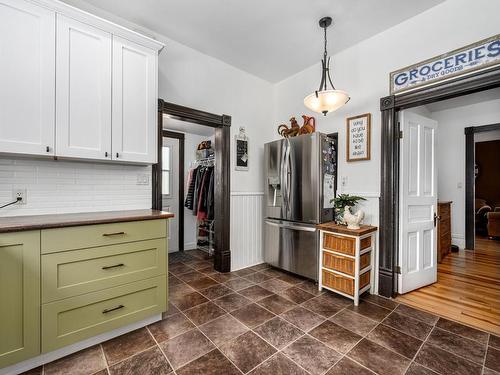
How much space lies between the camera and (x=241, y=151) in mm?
3301

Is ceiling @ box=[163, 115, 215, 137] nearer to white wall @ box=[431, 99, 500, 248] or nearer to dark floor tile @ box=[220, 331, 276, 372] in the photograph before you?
dark floor tile @ box=[220, 331, 276, 372]

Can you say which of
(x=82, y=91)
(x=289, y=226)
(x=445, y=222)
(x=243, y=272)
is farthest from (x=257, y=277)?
(x=445, y=222)

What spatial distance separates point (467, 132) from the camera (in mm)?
4359

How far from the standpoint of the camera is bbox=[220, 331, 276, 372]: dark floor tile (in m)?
1.51

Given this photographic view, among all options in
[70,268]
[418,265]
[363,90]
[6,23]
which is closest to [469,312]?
[418,265]

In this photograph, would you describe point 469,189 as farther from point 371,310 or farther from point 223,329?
point 223,329

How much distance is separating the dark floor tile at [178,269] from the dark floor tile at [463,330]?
108 inches

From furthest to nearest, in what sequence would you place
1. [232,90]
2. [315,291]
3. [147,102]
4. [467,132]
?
[467,132]
[232,90]
[315,291]
[147,102]

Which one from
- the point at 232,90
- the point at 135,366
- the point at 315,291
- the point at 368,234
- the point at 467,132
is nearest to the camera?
the point at 135,366

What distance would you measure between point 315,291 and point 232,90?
9.06 feet

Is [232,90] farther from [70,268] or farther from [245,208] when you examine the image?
[70,268]

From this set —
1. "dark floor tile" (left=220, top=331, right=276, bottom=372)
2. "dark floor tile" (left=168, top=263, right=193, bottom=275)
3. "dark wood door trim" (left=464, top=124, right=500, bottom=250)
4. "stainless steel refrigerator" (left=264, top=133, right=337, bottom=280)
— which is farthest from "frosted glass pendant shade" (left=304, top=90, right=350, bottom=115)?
"dark wood door trim" (left=464, top=124, right=500, bottom=250)

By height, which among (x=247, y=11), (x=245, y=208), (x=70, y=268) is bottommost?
(x=70, y=268)

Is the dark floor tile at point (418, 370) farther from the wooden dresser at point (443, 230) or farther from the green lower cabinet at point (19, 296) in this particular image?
the wooden dresser at point (443, 230)
